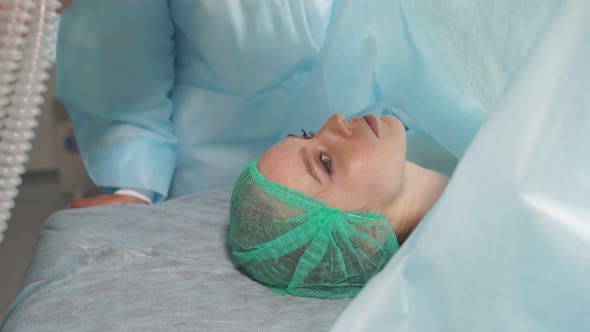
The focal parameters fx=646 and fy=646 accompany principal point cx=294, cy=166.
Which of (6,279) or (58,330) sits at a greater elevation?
(58,330)

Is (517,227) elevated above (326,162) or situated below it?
above

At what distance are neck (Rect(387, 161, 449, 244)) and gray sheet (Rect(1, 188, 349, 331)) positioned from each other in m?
0.16

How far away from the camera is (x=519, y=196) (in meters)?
0.74

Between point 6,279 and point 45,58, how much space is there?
1.50 metres

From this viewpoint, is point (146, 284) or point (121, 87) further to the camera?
point (121, 87)

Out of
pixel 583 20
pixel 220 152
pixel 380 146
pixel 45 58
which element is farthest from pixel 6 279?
pixel 583 20

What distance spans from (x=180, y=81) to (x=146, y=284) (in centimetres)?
82

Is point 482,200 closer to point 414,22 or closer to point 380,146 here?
point 380,146

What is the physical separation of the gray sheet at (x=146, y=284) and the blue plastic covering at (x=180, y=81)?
31 cm

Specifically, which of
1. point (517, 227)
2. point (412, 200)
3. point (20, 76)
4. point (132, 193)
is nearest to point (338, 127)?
point (412, 200)

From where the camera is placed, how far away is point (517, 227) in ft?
2.45

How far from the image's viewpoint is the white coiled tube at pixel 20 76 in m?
1.05

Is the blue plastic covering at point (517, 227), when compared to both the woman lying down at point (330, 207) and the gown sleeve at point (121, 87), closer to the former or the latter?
the woman lying down at point (330, 207)

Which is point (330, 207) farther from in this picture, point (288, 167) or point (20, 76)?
point (20, 76)
